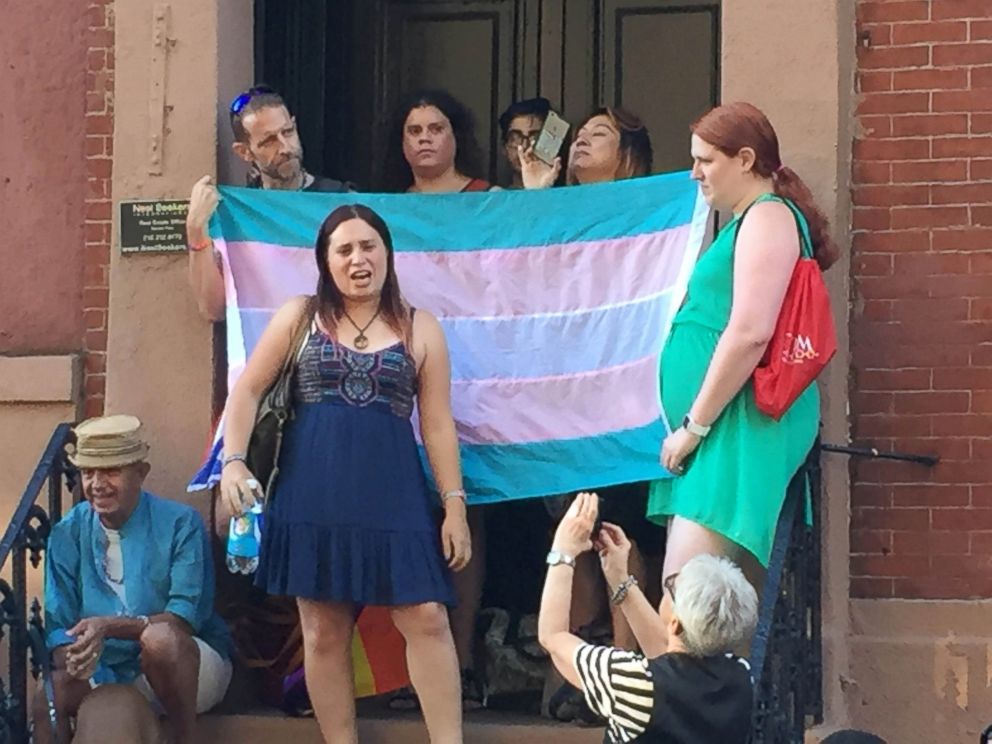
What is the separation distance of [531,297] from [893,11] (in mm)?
1661

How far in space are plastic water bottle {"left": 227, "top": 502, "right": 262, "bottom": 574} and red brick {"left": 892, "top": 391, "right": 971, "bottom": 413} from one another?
89.7 inches

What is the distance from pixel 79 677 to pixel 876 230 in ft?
10.3

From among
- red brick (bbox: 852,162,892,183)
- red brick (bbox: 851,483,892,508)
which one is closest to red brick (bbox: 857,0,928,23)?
red brick (bbox: 852,162,892,183)

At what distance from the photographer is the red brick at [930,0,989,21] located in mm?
7203

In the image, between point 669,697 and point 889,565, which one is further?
point 889,565

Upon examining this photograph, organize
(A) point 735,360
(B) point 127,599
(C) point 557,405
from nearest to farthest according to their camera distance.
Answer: (A) point 735,360, (B) point 127,599, (C) point 557,405

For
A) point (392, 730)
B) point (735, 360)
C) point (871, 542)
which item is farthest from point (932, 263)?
point (392, 730)

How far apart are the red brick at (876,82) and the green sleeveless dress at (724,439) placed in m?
1.08

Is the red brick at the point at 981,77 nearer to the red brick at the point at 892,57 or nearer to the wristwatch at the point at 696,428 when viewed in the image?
the red brick at the point at 892,57

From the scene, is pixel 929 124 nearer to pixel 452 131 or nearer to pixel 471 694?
pixel 452 131

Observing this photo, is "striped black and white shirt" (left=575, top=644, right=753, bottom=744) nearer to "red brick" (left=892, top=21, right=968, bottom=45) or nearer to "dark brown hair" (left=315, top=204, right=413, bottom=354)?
"dark brown hair" (left=315, top=204, right=413, bottom=354)

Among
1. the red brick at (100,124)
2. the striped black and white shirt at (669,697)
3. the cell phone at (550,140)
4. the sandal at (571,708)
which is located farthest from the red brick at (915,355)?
the red brick at (100,124)

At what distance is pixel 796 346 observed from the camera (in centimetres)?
628

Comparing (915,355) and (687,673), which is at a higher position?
(915,355)
